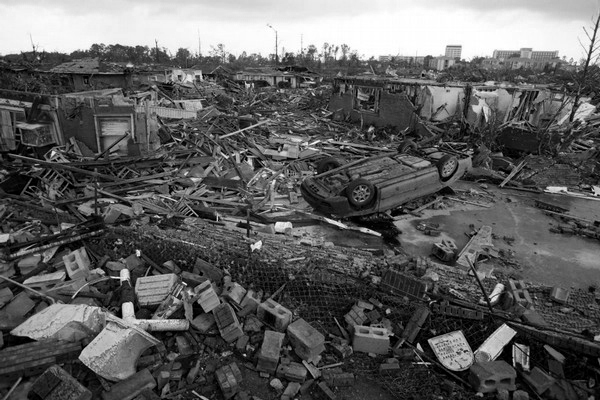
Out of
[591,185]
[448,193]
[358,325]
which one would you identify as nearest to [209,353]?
[358,325]

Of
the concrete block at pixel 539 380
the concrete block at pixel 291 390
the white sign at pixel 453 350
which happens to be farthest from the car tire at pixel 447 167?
Answer: the concrete block at pixel 291 390

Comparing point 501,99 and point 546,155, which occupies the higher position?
point 501,99

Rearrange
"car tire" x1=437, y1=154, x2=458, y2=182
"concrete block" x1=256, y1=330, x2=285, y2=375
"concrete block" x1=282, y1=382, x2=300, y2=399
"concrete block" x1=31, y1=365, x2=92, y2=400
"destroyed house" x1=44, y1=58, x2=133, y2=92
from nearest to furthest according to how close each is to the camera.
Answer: "concrete block" x1=31, y1=365, x2=92, y2=400, "concrete block" x1=282, y1=382, x2=300, y2=399, "concrete block" x1=256, y1=330, x2=285, y2=375, "car tire" x1=437, y1=154, x2=458, y2=182, "destroyed house" x1=44, y1=58, x2=133, y2=92

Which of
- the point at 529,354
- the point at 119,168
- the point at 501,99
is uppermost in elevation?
the point at 501,99

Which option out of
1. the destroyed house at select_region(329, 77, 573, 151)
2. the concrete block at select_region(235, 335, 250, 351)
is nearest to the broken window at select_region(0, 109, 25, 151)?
the concrete block at select_region(235, 335, 250, 351)

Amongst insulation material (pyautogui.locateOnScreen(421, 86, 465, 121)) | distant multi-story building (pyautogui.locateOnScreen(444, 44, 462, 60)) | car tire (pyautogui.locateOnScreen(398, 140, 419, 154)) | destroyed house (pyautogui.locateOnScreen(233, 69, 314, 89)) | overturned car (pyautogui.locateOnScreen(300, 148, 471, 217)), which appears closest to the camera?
overturned car (pyautogui.locateOnScreen(300, 148, 471, 217))

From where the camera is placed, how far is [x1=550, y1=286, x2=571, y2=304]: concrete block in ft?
19.0

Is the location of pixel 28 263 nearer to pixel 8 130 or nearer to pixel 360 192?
pixel 360 192

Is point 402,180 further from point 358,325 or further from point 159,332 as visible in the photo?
point 159,332

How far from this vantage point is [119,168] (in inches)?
406

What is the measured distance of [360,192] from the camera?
823 centimetres

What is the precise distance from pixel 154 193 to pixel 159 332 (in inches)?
214

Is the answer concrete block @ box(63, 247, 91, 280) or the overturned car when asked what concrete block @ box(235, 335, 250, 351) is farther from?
the overturned car

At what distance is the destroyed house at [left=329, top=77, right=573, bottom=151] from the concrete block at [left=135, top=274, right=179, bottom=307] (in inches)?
595
